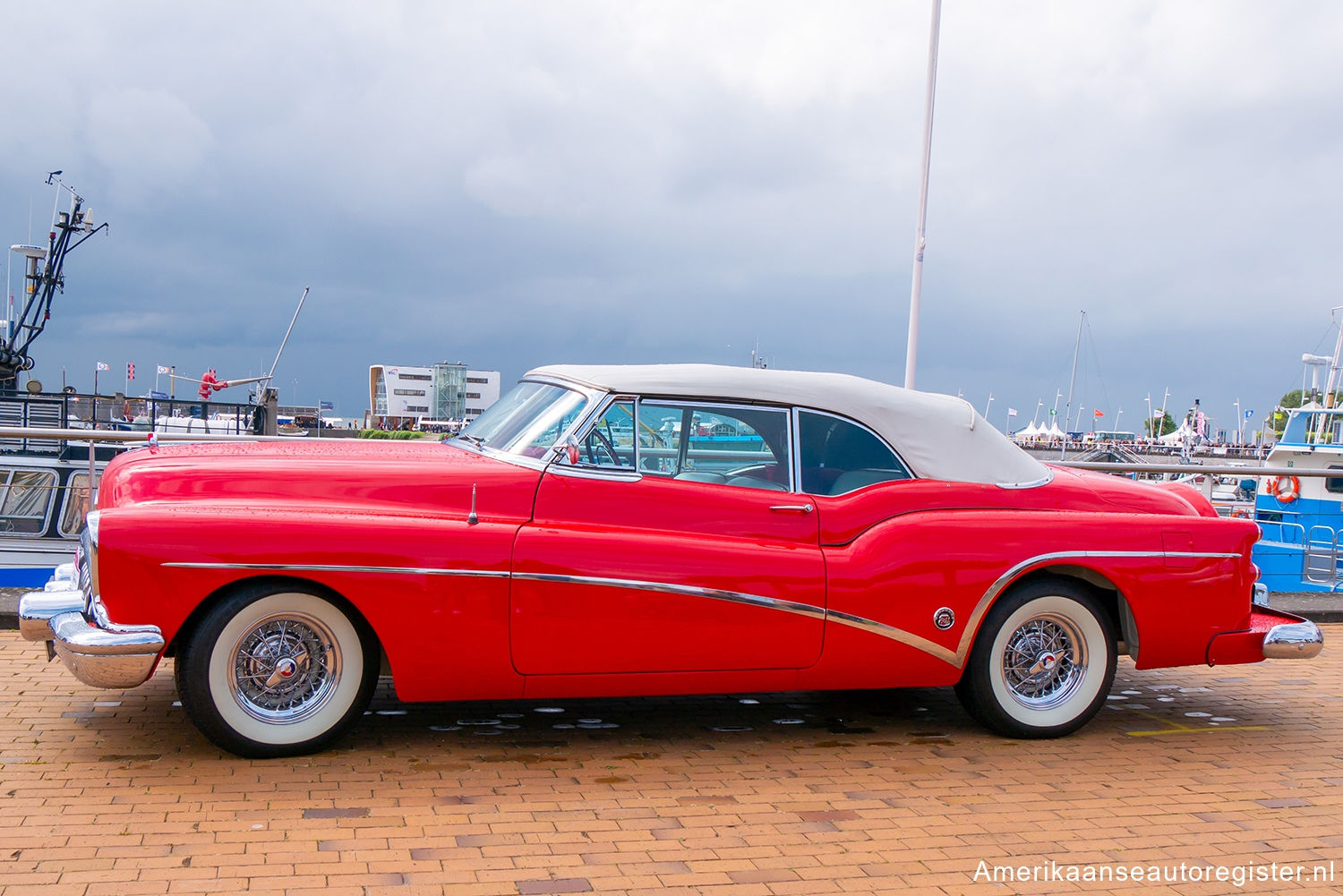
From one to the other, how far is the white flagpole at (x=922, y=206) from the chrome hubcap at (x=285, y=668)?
11.6m

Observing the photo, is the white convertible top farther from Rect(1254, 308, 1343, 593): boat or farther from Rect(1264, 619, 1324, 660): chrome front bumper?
Rect(1254, 308, 1343, 593): boat

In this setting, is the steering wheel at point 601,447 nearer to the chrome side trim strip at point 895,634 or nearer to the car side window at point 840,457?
the car side window at point 840,457

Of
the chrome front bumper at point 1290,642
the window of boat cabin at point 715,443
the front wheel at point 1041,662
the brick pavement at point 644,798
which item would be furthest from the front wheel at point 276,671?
the chrome front bumper at point 1290,642

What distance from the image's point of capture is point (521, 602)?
4340 millimetres

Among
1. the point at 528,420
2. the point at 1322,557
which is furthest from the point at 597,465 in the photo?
the point at 1322,557

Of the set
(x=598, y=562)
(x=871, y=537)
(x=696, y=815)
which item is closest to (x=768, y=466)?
(x=871, y=537)

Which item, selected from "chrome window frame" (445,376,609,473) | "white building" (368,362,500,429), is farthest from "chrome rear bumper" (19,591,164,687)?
"white building" (368,362,500,429)

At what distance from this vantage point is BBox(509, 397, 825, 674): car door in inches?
173

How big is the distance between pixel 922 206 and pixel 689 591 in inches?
463

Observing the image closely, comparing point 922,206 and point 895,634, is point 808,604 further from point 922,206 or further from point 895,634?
point 922,206

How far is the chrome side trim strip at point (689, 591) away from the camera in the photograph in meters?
4.36

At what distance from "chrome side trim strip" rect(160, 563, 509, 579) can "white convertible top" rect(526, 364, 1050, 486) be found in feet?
3.32

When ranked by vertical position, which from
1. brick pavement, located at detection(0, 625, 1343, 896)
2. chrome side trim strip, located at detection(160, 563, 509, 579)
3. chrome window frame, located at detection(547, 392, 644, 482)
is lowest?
brick pavement, located at detection(0, 625, 1343, 896)

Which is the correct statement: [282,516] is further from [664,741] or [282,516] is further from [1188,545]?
[1188,545]
